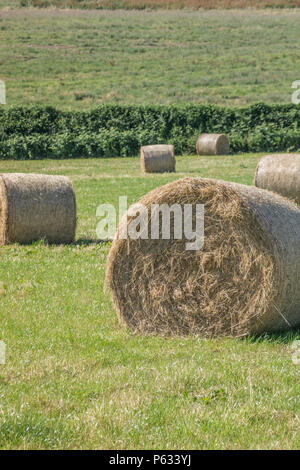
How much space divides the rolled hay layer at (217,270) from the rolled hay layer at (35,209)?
4108mm

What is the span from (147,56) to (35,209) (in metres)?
48.7

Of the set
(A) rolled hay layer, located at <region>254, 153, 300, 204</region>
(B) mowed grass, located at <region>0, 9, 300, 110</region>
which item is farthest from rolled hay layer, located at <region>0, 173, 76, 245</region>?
(B) mowed grass, located at <region>0, 9, 300, 110</region>

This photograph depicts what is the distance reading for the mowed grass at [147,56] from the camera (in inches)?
1871

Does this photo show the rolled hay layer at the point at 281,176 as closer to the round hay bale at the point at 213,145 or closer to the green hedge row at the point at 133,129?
the round hay bale at the point at 213,145

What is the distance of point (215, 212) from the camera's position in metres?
6.65

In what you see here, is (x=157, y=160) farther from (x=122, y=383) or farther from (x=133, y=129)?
(x=122, y=383)

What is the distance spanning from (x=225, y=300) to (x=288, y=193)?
29.5ft

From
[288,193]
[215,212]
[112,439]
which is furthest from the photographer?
[288,193]

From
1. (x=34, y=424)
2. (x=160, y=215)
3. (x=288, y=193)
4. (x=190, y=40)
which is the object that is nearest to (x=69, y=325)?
(x=160, y=215)

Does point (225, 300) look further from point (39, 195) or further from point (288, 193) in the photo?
point (288, 193)

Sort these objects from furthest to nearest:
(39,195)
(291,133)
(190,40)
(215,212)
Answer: (190,40), (291,133), (39,195), (215,212)

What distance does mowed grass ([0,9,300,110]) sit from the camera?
47531mm

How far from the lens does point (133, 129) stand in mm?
35688

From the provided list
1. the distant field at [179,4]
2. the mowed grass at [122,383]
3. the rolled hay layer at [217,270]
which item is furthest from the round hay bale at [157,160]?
the distant field at [179,4]
